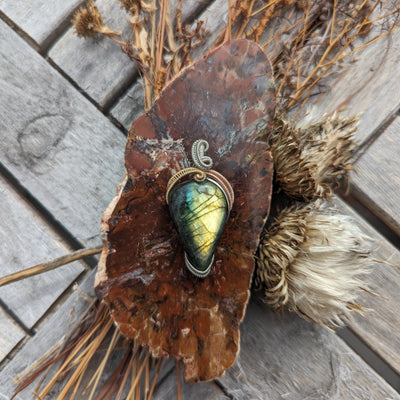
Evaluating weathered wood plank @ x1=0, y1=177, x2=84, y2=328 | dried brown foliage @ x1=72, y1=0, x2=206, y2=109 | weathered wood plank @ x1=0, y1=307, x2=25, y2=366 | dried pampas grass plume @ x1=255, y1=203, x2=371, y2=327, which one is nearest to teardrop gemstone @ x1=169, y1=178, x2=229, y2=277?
dried pampas grass plume @ x1=255, y1=203, x2=371, y2=327

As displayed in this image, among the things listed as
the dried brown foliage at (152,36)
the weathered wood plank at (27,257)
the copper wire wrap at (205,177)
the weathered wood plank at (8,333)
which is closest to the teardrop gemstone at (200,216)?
the copper wire wrap at (205,177)

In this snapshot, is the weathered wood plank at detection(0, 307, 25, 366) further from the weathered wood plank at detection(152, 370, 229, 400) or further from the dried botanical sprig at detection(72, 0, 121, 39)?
the dried botanical sprig at detection(72, 0, 121, 39)

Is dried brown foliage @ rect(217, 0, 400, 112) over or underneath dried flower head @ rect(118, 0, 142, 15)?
underneath

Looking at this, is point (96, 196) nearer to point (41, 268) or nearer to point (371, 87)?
point (41, 268)

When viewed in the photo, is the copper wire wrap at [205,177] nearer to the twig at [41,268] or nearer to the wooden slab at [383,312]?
the twig at [41,268]

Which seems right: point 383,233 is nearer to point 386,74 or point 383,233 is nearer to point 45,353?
point 386,74

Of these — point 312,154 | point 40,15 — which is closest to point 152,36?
point 40,15
